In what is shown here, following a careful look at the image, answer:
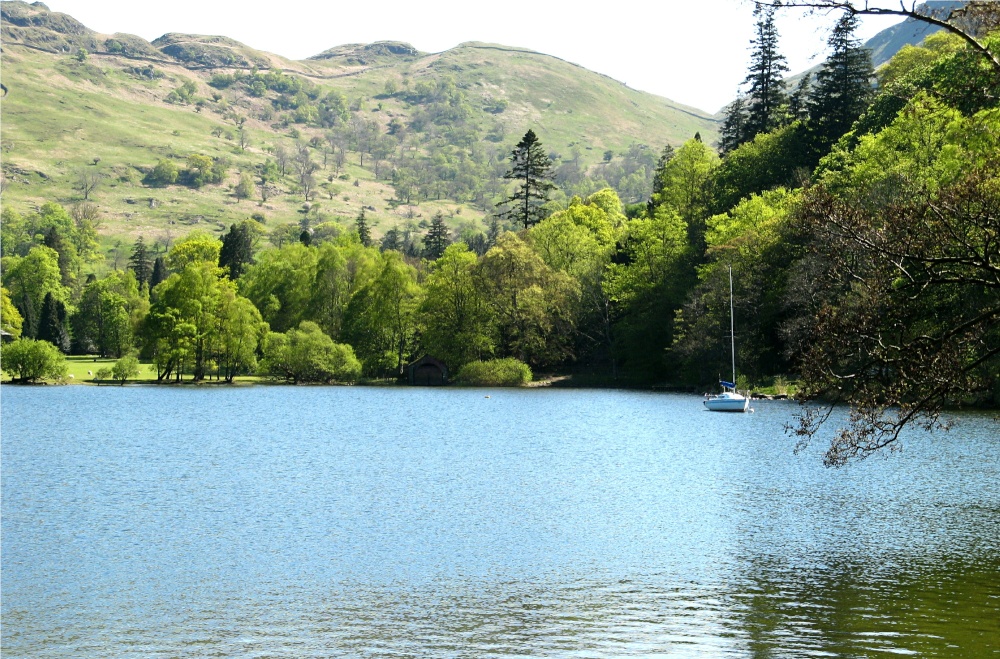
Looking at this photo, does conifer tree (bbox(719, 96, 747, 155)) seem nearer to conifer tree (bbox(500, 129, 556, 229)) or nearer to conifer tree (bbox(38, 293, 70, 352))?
conifer tree (bbox(500, 129, 556, 229))

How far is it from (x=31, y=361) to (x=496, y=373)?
50475 millimetres

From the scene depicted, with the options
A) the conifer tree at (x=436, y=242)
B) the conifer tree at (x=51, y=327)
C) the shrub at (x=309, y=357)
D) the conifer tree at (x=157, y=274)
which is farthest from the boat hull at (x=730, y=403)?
the conifer tree at (x=157, y=274)

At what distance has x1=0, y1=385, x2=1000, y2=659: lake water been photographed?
1809 centimetres

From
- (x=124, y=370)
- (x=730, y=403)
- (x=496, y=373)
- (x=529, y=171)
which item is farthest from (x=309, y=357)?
(x=730, y=403)

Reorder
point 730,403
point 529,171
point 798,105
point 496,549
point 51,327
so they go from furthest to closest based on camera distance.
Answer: point 51,327, point 529,171, point 798,105, point 730,403, point 496,549

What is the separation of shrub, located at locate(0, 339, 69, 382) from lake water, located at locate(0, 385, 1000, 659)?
205 feet

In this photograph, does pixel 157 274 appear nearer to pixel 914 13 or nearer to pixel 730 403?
pixel 730 403

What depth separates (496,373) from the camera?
352 feet

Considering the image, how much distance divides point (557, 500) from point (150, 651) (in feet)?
60.6

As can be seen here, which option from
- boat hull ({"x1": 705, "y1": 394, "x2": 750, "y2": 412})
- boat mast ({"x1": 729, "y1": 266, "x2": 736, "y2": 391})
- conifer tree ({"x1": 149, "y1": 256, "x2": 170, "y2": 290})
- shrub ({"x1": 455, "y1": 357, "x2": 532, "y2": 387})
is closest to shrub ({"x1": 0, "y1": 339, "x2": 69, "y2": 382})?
shrub ({"x1": 455, "y1": 357, "x2": 532, "y2": 387})

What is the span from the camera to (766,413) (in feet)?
225

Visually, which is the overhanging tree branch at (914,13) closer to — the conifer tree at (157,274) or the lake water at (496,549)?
the lake water at (496,549)

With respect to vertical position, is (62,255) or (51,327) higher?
(62,255)

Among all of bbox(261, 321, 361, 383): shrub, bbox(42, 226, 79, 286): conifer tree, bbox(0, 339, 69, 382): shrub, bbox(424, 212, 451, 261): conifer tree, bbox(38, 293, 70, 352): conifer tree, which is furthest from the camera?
bbox(42, 226, 79, 286): conifer tree
